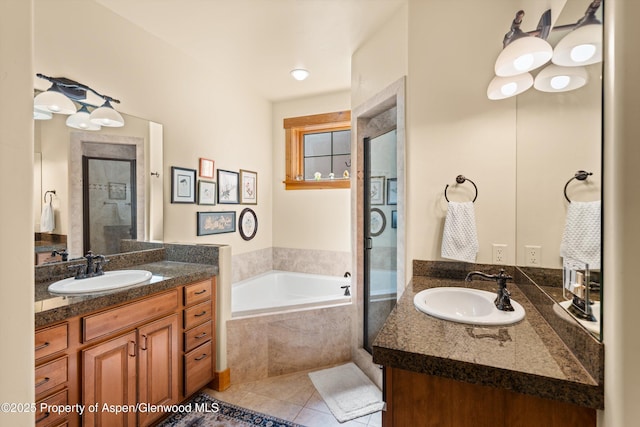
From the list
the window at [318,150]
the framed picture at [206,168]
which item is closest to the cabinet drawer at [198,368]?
the framed picture at [206,168]

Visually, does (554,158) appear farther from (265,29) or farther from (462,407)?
(265,29)

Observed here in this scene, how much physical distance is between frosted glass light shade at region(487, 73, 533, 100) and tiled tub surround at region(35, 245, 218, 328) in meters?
2.07

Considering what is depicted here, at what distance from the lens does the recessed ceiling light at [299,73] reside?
288 cm

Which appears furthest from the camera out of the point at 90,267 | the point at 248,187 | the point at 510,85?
the point at 248,187

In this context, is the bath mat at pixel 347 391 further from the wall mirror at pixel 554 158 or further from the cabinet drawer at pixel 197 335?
the wall mirror at pixel 554 158

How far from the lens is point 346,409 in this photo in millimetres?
1952

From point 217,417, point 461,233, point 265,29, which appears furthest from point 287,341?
Answer: point 265,29

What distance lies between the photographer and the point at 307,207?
3.63 metres

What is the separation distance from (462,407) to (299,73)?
2.91 metres

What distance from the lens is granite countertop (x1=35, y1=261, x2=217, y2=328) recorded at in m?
1.26

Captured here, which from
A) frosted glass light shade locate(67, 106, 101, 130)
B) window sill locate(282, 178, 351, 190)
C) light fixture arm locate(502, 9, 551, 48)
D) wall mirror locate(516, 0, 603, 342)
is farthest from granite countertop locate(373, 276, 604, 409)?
window sill locate(282, 178, 351, 190)

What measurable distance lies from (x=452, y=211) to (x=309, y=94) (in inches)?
97.7

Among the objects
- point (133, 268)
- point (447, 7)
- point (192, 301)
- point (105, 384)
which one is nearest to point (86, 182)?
point (133, 268)

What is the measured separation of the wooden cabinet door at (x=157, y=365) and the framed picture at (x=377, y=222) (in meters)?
1.64
